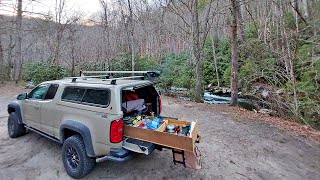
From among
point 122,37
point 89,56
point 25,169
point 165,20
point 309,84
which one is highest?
point 165,20

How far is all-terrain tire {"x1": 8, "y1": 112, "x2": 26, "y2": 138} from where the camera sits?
5.07 m

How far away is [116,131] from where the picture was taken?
3.09 metres

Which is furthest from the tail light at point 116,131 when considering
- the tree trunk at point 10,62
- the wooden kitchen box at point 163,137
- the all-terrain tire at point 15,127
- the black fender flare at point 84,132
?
the tree trunk at point 10,62

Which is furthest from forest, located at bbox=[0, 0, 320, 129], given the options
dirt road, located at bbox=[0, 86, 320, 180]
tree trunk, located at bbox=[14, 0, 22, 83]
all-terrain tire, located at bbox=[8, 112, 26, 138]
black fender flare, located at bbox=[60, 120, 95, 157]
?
all-terrain tire, located at bbox=[8, 112, 26, 138]

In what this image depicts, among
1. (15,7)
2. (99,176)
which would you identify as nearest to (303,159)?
(99,176)

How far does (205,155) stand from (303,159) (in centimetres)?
207

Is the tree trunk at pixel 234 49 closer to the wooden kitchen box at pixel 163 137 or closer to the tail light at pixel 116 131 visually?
the wooden kitchen box at pixel 163 137

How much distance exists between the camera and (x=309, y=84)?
37.4ft

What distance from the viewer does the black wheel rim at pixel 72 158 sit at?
353 centimetres

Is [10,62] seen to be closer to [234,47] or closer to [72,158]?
[234,47]

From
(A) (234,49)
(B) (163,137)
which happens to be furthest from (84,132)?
(A) (234,49)

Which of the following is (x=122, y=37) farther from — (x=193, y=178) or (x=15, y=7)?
(x=193, y=178)

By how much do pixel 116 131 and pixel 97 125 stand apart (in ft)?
1.07

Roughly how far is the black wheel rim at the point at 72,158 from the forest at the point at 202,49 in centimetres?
732
